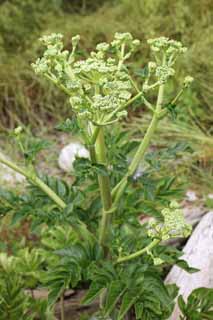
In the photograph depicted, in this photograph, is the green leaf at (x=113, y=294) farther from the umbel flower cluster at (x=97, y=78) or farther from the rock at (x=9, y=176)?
the rock at (x=9, y=176)

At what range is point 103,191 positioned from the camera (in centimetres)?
152

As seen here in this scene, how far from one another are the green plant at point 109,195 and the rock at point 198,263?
262mm

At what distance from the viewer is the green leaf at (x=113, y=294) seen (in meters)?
1.43

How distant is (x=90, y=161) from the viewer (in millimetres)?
1405

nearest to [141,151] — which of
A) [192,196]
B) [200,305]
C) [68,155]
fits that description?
[200,305]

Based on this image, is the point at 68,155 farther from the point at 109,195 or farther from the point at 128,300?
the point at 128,300

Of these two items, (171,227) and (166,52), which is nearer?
(171,227)

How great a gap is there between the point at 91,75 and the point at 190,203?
63.8 inches

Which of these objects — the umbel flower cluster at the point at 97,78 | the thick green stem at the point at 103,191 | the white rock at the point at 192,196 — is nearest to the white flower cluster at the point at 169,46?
the umbel flower cluster at the point at 97,78

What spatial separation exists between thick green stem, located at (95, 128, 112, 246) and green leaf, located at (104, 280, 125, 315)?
19 cm

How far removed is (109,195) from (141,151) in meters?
0.14

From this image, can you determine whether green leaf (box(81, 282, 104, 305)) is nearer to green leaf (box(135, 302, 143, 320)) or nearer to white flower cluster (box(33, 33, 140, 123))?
green leaf (box(135, 302, 143, 320))

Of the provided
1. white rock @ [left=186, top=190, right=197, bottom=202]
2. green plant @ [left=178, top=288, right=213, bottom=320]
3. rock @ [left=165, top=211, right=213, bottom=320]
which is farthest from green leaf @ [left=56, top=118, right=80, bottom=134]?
white rock @ [left=186, top=190, right=197, bottom=202]

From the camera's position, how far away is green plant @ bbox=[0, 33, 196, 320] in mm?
1338
